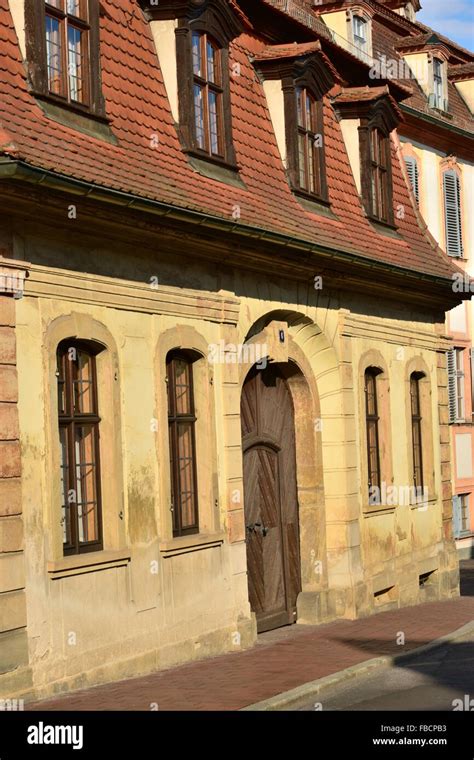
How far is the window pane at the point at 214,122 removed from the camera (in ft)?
51.8

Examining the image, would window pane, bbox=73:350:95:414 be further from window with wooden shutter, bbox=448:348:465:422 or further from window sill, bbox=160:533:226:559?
window with wooden shutter, bbox=448:348:465:422

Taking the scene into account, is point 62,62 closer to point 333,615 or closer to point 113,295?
point 113,295

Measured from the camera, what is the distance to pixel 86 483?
515 inches

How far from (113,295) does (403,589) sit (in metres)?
8.83

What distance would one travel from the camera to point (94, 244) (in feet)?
43.0

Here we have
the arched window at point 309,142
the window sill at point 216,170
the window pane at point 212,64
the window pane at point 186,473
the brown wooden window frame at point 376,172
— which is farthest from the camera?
the brown wooden window frame at point 376,172

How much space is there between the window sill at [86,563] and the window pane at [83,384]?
131 cm

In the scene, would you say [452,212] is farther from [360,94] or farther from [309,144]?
[309,144]

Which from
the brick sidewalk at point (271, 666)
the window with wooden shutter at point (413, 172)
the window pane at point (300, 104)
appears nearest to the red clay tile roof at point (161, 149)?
the window pane at point (300, 104)

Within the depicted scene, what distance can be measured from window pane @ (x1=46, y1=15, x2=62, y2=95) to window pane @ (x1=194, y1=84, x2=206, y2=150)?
270cm

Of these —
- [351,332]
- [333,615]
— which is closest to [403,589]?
[333,615]

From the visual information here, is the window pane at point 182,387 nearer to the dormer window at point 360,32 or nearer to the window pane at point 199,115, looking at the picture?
the window pane at point 199,115

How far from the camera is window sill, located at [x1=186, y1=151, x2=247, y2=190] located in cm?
1519

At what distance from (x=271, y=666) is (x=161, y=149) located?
5.28m
